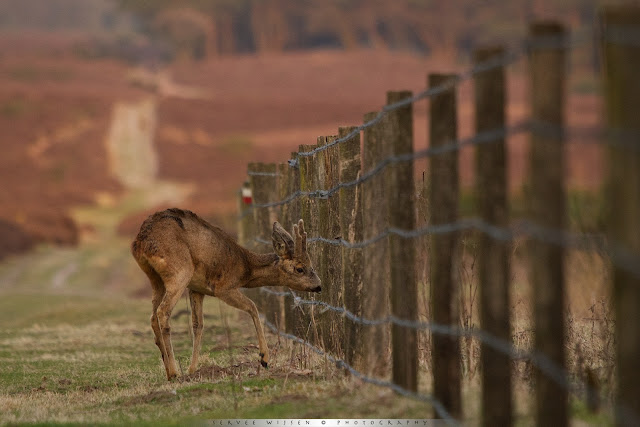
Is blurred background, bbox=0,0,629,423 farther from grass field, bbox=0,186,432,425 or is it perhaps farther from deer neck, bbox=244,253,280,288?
deer neck, bbox=244,253,280,288

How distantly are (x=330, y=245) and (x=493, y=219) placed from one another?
535cm

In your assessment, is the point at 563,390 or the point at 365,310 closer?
the point at 563,390

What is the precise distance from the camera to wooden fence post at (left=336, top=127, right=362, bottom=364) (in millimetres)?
9781

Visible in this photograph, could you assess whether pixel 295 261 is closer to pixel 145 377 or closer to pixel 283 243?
pixel 283 243

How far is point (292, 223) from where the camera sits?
1363 cm

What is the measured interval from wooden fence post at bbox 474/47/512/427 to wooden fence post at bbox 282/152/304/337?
664cm

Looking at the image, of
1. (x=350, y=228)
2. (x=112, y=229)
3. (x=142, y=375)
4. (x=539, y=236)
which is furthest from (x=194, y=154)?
(x=539, y=236)

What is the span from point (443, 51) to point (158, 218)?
120122mm

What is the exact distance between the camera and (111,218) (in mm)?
57281

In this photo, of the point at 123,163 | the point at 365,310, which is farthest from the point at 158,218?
the point at 123,163

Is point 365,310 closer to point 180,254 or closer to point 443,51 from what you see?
point 180,254

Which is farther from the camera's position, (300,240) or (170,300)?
(300,240)

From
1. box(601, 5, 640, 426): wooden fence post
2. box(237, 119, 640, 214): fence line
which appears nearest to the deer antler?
box(237, 119, 640, 214): fence line

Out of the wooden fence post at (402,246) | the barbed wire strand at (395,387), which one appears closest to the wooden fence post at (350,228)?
the barbed wire strand at (395,387)
